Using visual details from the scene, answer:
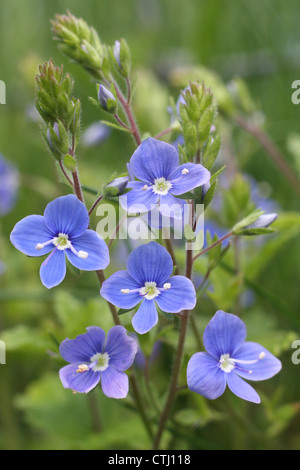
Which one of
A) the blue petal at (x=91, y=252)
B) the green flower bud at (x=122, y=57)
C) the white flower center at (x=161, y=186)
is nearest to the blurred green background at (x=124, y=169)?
the blue petal at (x=91, y=252)

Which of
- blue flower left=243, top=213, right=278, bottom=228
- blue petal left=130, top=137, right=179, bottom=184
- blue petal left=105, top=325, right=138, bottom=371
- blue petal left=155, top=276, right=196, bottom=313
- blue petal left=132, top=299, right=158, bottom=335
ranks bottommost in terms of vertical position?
blue petal left=105, top=325, right=138, bottom=371

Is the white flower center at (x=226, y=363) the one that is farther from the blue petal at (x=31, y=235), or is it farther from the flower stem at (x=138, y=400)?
the blue petal at (x=31, y=235)

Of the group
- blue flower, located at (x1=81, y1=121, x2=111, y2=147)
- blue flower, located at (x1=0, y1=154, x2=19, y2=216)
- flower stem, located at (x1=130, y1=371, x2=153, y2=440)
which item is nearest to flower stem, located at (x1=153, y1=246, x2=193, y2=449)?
flower stem, located at (x1=130, y1=371, x2=153, y2=440)

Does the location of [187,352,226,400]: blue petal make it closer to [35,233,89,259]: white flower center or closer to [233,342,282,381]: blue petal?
[233,342,282,381]: blue petal

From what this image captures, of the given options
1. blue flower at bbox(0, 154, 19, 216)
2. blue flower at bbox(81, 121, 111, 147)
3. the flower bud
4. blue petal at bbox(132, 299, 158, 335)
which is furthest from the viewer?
blue flower at bbox(0, 154, 19, 216)

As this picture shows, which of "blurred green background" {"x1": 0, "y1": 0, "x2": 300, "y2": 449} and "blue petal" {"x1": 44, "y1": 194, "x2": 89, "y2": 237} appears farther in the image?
A: "blurred green background" {"x1": 0, "y1": 0, "x2": 300, "y2": 449}

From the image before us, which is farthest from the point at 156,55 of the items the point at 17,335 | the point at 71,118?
the point at 71,118
